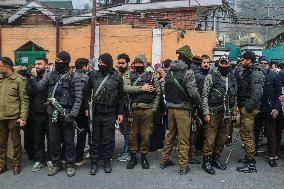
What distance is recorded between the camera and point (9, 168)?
6223 millimetres

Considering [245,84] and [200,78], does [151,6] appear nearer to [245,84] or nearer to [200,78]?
[200,78]

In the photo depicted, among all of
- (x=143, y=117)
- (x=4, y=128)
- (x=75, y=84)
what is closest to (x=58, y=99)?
(x=75, y=84)

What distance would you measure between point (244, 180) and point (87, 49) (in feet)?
62.8

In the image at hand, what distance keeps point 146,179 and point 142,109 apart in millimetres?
1245

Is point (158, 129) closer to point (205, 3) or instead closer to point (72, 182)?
point (72, 182)

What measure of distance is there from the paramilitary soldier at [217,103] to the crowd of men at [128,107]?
0.02 metres

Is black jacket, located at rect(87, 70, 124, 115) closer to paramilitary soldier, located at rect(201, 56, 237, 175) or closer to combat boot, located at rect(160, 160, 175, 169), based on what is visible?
combat boot, located at rect(160, 160, 175, 169)

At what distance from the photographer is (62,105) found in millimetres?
5801

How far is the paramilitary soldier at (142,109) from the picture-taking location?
6.18 m

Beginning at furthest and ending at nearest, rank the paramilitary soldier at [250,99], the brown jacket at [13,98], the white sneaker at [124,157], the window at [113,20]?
1. the window at [113,20]
2. the white sneaker at [124,157]
3. the paramilitary soldier at [250,99]
4. the brown jacket at [13,98]

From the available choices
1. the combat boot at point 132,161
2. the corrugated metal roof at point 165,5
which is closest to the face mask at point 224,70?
the combat boot at point 132,161

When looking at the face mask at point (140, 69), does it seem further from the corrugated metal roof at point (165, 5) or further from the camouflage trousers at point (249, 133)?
the corrugated metal roof at point (165, 5)

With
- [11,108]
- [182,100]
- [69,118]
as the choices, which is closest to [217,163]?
[182,100]

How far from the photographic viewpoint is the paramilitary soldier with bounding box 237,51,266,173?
19.8 feet
